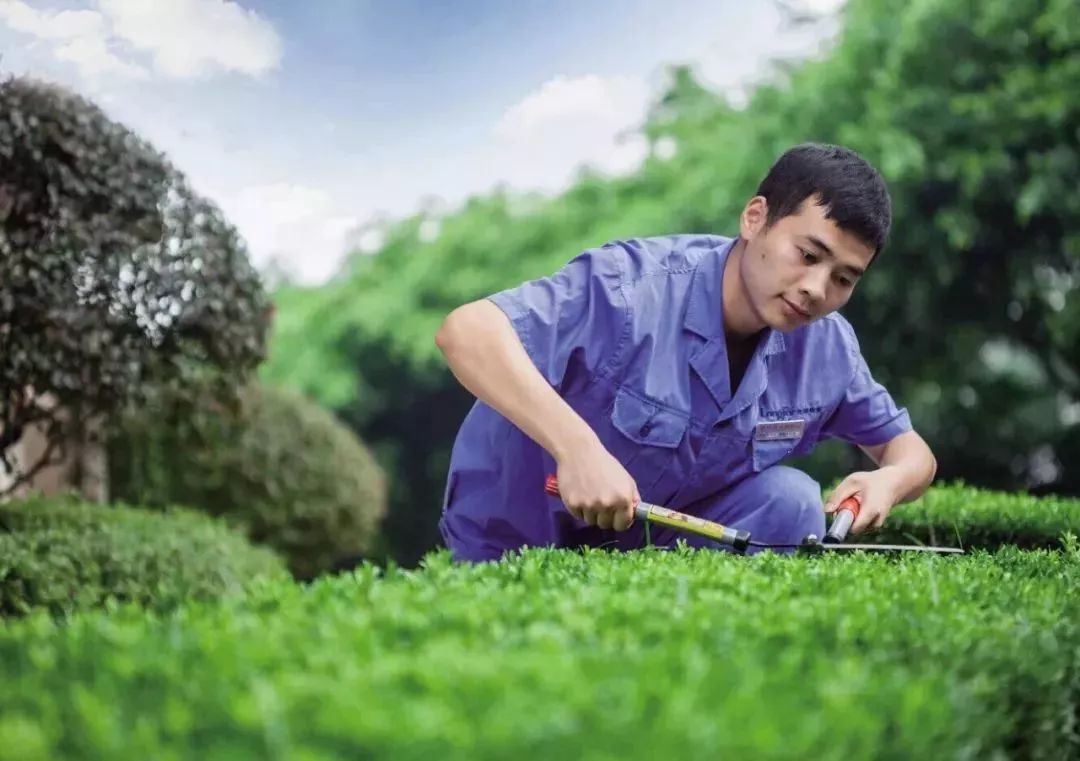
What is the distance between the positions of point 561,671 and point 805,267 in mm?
2254

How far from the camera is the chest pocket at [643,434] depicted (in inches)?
143

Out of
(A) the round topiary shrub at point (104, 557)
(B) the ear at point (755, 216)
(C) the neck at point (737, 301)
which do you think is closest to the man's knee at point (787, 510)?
(C) the neck at point (737, 301)

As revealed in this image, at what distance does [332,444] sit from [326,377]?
5.36 m

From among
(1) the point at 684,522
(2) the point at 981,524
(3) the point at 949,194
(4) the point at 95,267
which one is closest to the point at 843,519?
(1) the point at 684,522

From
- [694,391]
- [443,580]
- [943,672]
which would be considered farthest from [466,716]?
[694,391]

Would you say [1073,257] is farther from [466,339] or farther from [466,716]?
[466,716]

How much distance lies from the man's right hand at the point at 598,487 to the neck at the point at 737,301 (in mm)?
963

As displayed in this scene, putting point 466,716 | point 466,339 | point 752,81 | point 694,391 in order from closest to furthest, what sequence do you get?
1. point 466,716
2. point 466,339
3. point 694,391
4. point 752,81

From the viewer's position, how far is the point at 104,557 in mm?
4828

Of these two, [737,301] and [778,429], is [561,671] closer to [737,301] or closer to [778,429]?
[737,301]

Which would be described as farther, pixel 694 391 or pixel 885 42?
pixel 885 42

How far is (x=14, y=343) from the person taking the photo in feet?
16.6

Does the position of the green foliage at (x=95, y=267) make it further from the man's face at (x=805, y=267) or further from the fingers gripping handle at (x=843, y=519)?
the fingers gripping handle at (x=843, y=519)

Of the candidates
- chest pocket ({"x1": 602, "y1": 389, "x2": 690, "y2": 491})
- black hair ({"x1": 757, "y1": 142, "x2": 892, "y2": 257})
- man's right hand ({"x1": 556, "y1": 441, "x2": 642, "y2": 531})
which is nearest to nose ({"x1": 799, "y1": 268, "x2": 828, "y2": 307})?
black hair ({"x1": 757, "y1": 142, "x2": 892, "y2": 257})
